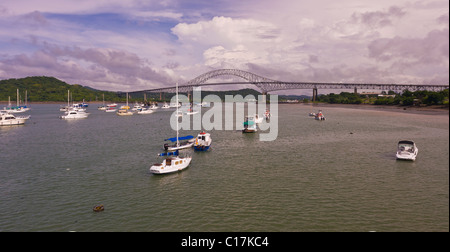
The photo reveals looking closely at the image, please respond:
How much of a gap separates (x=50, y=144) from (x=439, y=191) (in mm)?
62436

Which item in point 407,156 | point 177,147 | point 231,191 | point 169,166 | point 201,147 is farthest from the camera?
point 201,147

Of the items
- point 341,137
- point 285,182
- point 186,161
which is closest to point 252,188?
point 285,182

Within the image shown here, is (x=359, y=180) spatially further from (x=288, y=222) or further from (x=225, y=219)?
(x=225, y=219)

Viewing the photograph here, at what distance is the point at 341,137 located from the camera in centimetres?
5984

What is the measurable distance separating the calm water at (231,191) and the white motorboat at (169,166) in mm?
845

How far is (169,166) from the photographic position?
32.1 meters

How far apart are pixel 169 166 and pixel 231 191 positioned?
932cm

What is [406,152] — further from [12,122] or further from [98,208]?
[12,122]

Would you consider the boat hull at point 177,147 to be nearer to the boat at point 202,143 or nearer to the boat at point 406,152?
the boat at point 202,143

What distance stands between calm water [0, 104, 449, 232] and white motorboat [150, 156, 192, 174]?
845 mm

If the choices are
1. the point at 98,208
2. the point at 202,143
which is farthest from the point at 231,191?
the point at 202,143

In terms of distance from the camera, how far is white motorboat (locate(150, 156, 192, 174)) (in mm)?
31406

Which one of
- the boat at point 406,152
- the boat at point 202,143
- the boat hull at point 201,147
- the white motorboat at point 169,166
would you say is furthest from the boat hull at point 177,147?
the boat at point 406,152

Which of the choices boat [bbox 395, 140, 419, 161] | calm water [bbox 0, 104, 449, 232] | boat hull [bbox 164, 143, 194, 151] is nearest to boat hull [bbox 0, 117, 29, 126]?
calm water [bbox 0, 104, 449, 232]
